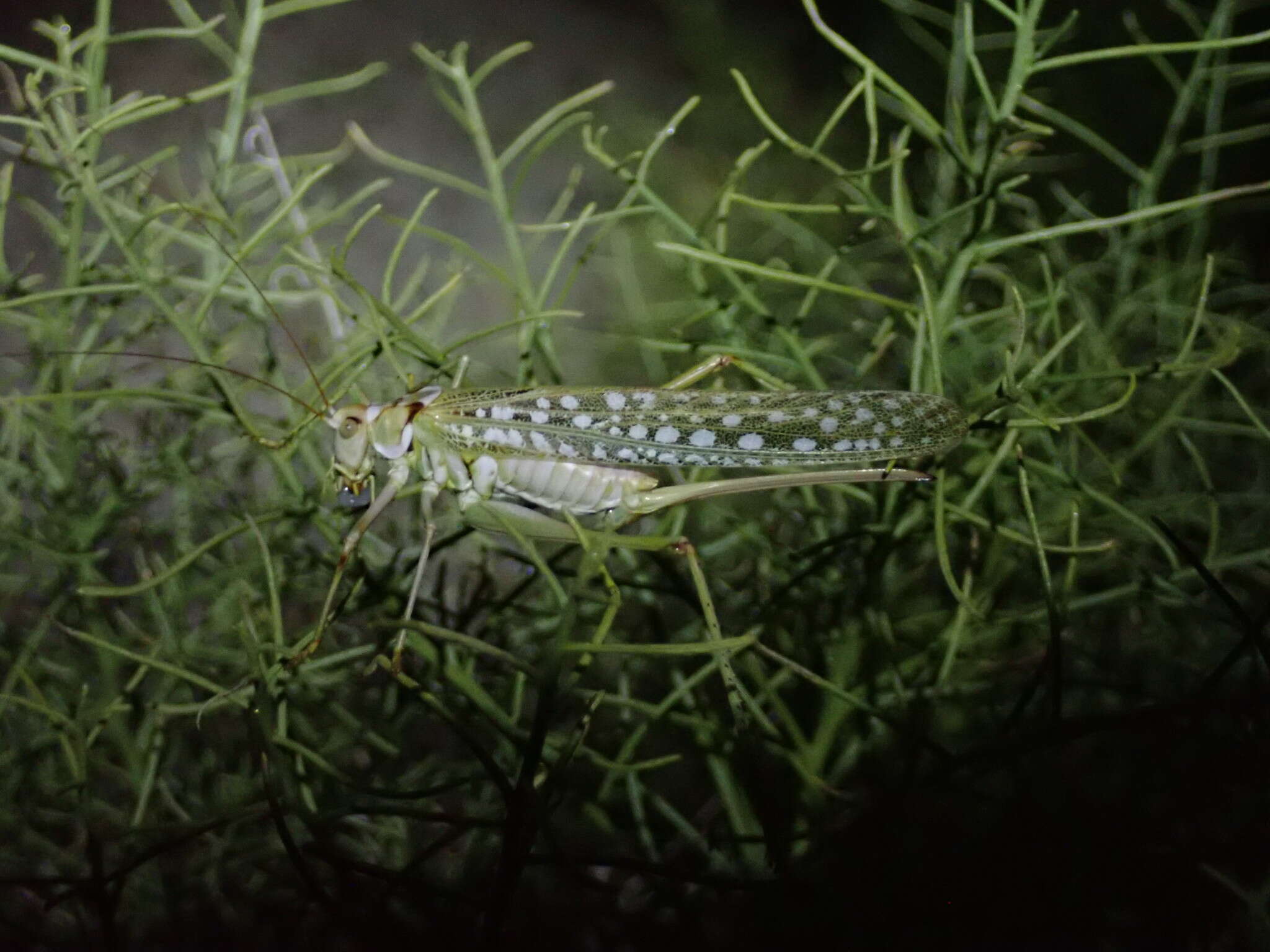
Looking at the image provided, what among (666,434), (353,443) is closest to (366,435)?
(353,443)

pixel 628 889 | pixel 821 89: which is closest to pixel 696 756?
pixel 628 889

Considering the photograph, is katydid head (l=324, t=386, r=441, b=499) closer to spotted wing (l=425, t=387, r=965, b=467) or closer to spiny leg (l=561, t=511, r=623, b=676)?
spotted wing (l=425, t=387, r=965, b=467)

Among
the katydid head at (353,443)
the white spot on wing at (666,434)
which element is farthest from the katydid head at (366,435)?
the white spot on wing at (666,434)

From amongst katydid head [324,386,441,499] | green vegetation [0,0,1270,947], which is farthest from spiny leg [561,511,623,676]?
katydid head [324,386,441,499]

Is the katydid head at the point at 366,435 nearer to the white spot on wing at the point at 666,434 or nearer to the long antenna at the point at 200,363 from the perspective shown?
the long antenna at the point at 200,363

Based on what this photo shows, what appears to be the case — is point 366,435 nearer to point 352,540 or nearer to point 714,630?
point 352,540

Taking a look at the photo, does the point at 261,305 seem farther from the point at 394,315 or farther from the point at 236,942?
the point at 236,942

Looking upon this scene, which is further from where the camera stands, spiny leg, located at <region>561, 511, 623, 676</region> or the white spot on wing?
the white spot on wing
